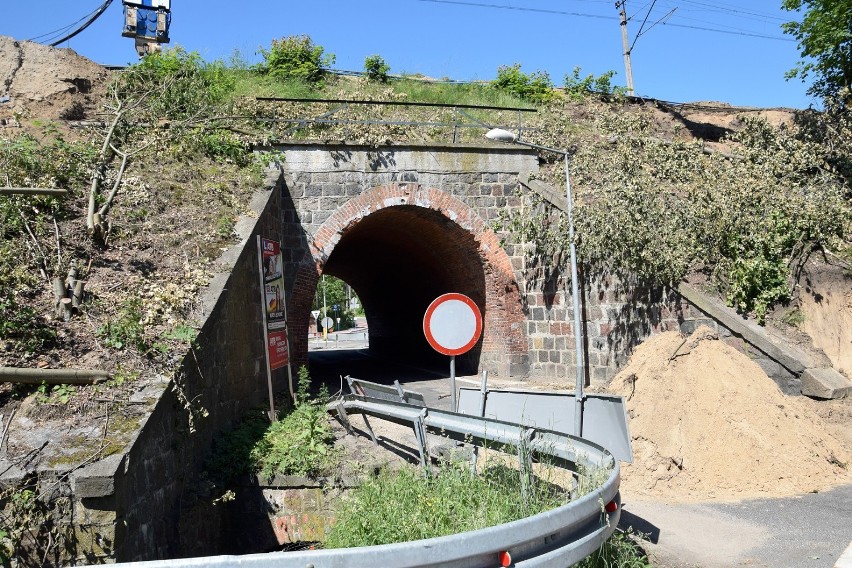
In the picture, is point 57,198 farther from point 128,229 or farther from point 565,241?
point 565,241

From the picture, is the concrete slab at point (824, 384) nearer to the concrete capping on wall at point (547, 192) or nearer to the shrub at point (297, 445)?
the concrete capping on wall at point (547, 192)

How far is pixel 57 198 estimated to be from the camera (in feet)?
31.3

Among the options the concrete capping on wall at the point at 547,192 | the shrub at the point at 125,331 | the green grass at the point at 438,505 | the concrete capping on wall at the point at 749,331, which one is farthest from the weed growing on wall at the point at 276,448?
the concrete capping on wall at the point at 547,192

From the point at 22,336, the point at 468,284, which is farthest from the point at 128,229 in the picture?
the point at 468,284

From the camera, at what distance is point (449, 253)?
1691 cm

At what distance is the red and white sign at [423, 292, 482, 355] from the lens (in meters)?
8.48

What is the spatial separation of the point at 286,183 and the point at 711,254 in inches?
299

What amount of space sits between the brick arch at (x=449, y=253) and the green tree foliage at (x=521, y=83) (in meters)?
7.62

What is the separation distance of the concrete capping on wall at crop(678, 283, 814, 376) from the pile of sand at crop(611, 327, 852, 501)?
0.72 m

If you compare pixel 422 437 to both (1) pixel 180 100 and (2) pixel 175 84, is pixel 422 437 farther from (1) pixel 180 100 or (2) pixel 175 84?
(2) pixel 175 84

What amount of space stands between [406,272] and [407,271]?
0.16 meters

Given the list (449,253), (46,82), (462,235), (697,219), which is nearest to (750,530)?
(697,219)

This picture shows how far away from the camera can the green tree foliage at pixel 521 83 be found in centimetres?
2308

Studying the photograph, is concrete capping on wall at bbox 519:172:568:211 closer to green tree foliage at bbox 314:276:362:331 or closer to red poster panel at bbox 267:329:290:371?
red poster panel at bbox 267:329:290:371
